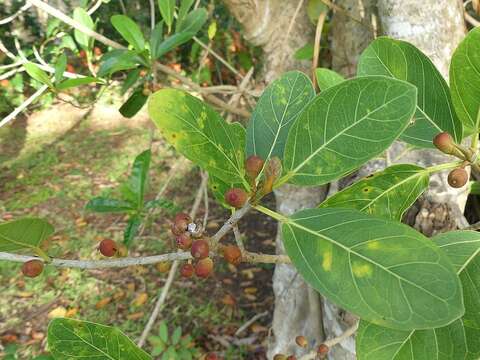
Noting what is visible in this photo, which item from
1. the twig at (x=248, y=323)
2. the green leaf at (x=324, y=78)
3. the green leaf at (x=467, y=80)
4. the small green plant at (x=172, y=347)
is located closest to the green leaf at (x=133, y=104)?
the green leaf at (x=324, y=78)

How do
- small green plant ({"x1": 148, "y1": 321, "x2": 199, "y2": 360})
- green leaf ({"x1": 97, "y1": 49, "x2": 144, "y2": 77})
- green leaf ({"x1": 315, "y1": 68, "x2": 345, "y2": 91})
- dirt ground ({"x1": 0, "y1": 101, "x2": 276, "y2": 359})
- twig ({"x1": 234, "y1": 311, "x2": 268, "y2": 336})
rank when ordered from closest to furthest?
green leaf ({"x1": 315, "y1": 68, "x2": 345, "y2": 91})
green leaf ({"x1": 97, "y1": 49, "x2": 144, "y2": 77})
small green plant ({"x1": 148, "y1": 321, "x2": 199, "y2": 360})
twig ({"x1": 234, "y1": 311, "x2": 268, "y2": 336})
dirt ground ({"x1": 0, "y1": 101, "x2": 276, "y2": 359})

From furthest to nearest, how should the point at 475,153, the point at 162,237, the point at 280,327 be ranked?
the point at 162,237
the point at 280,327
the point at 475,153

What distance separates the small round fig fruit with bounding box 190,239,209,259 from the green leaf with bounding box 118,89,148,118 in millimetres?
845

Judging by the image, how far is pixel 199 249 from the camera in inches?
17.8

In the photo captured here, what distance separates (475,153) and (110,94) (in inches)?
181

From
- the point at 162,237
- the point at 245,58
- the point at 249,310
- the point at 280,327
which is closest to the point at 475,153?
the point at 280,327

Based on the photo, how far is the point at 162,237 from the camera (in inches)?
116

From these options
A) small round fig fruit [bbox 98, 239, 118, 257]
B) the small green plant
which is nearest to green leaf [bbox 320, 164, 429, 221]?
small round fig fruit [bbox 98, 239, 118, 257]

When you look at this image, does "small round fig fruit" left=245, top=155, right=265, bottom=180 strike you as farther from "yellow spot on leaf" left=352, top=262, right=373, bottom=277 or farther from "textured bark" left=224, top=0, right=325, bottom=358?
"textured bark" left=224, top=0, right=325, bottom=358

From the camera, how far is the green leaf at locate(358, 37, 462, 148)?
0.55 m

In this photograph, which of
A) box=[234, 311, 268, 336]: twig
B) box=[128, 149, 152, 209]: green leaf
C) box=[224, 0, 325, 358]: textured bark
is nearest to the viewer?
box=[128, 149, 152, 209]: green leaf

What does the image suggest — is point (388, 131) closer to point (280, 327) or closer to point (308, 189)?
point (308, 189)

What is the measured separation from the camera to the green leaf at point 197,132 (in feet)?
1.43

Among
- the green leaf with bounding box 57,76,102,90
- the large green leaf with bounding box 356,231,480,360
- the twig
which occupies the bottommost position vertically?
the twig
